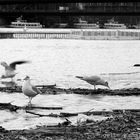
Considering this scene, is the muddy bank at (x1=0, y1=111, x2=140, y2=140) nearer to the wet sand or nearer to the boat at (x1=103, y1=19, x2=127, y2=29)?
the wet sand

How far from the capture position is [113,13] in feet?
285

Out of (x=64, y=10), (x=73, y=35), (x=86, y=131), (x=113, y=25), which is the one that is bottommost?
(x=113, y=25)

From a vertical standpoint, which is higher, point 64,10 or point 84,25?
point 64,10

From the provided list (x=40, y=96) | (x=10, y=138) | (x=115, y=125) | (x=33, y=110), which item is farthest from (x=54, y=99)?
(x=10, y=138)

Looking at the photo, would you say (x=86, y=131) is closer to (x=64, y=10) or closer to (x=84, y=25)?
(x=64, y=10)

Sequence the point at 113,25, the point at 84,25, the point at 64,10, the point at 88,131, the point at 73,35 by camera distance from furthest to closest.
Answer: the point at 84,25
the point at 113,25
the point at 64,10
the point at 73,35
the point at 88,131

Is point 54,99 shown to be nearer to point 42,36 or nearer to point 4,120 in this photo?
point 4,120

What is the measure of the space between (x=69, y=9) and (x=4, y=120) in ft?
275

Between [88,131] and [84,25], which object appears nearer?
[88,131]

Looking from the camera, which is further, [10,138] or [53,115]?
[53,115]

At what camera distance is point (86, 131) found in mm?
7078

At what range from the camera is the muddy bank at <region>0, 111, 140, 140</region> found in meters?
6.67

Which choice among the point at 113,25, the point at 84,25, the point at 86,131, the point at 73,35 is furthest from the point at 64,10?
the point at 86,131

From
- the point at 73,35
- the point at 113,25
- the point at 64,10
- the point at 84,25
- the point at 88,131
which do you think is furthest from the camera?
the point at 84,25
